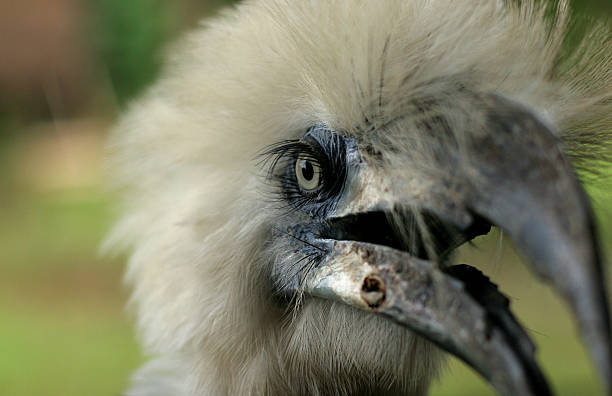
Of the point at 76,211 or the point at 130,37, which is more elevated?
the point at 130,37

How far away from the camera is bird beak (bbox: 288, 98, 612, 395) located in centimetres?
91

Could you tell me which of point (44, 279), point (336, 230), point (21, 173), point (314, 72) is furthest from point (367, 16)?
point (21, 173)

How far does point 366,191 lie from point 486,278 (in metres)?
0.27

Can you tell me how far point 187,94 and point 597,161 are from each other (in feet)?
3.24

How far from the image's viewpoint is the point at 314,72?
136 centimetres

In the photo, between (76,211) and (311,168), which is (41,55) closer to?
(76,211)

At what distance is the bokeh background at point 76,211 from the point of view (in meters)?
4.09

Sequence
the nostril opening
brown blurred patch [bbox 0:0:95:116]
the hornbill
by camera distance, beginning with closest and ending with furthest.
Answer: the hornbill → the nostril opening → brown blurred patch [bbox 0:0:95:116]

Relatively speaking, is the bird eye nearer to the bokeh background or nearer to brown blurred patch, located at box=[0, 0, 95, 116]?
the bokeh background

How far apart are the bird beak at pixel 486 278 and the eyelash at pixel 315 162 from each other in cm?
9

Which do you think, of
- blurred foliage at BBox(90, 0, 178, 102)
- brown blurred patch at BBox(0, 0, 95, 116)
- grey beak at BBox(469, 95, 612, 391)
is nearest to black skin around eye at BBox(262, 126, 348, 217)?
grey beak at BBox(469, 95, 612, 391)

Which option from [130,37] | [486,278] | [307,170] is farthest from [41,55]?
[486,278]

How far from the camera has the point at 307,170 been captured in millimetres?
1444

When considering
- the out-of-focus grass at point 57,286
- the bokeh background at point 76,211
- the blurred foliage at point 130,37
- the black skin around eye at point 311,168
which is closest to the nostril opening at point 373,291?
the black skin around eye at point 311,168
